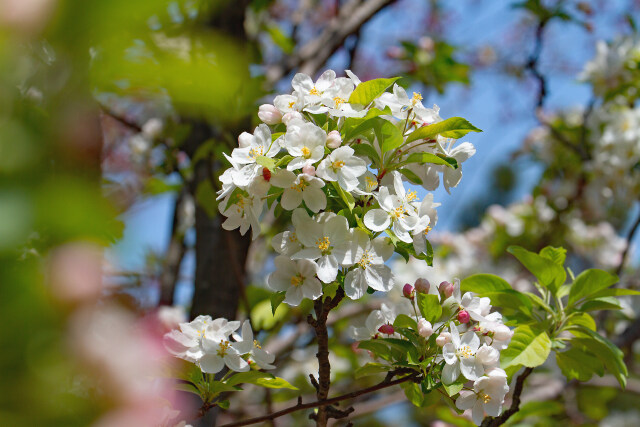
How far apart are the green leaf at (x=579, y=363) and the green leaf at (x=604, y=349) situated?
2cm

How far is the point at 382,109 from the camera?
98cm

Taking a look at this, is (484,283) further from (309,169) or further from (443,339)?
(309,169)

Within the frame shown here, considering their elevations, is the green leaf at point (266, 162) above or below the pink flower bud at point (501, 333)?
above

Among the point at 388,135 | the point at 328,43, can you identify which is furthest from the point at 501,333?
the point at 328,43

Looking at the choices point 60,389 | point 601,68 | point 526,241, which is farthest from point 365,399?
point 60,389

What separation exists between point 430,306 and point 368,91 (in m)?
0.38

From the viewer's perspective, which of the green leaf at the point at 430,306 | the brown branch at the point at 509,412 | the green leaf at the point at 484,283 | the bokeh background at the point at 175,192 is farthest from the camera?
the green leaf at the point at 484,283

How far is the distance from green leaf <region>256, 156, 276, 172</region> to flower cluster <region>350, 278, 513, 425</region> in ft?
1.12

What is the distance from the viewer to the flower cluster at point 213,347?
3.09 ft

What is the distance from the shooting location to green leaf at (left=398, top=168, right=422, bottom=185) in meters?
1.01

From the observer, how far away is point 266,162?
0.85 meters

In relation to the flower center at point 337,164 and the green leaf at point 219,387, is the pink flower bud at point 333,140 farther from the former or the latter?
the green leaf at point 219,387

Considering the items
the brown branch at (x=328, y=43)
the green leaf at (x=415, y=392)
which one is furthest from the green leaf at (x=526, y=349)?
the brown branch at (x=328, y=43)

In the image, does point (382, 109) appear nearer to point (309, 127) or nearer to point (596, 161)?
point (309, 127)
